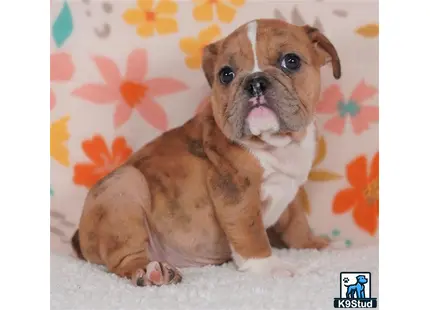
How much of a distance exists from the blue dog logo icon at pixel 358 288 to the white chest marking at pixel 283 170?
343 mm

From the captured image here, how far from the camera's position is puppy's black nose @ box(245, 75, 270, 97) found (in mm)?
1595

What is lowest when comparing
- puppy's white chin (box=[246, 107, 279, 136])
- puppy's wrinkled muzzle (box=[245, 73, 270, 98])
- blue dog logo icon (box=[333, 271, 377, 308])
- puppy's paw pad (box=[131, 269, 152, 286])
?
blue dog logo icon (box=[333, 271, 377, 308])

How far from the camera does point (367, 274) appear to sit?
61.2 inches

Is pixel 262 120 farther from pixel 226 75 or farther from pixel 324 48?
pixel 324 48

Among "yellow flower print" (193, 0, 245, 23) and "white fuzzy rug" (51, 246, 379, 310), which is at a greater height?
"yellow flower print" (193, 0, 245, 23)

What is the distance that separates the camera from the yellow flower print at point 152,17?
1.90 m

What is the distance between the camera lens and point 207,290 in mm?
1559

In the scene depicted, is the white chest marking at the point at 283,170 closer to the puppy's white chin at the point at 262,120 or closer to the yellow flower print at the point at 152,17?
the puppy's white chin at the point at 262,120

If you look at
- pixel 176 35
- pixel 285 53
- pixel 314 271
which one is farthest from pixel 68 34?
pixel 314 271

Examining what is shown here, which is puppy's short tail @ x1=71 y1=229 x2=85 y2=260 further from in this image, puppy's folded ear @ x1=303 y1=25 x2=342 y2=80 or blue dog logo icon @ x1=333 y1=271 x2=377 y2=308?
puppy's folded ear @ x1=303 y1=25 x2=342 y2=80

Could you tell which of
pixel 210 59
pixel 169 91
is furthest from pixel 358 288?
pixel 169 91

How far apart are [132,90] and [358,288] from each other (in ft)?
3.11

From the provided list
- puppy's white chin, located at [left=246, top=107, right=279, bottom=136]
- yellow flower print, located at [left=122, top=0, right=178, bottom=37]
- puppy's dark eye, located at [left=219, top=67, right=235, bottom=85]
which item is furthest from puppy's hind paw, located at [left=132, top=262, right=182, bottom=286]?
yellow flower print, located at [left=122, top=0, right=178, bottom=37]

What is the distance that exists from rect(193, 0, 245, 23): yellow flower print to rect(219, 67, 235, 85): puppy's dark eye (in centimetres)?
27
